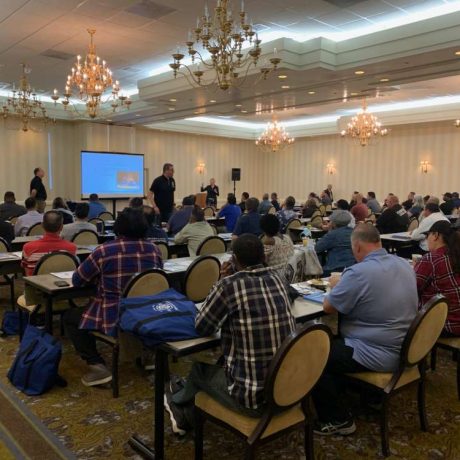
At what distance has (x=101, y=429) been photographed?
2971 millimetres

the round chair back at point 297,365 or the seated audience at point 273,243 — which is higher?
the seated audience at point 273,243

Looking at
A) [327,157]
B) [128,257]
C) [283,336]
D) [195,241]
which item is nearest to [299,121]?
[327,157]

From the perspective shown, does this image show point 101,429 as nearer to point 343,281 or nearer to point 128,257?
point 128,257

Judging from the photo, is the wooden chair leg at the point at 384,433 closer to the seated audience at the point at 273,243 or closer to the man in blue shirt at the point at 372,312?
the man in blue shirt at the point at 372,312

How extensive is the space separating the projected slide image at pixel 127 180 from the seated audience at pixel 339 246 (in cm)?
1010

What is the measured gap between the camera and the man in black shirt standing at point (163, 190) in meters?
8.54

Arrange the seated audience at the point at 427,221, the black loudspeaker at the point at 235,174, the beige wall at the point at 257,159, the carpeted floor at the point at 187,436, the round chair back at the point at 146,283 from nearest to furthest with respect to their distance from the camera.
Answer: the carpeted floor at the point at 187,436 < the round chair back at the point at 146,283 < the seated audience at the point at 427,221 < the beige wall at the point at 257,159 < the black loudspeaker at the point at 235,174

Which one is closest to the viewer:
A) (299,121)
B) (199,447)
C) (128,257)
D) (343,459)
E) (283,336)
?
(283,336)

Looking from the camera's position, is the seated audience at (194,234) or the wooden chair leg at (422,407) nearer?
the wooden chair leg at (422,407)

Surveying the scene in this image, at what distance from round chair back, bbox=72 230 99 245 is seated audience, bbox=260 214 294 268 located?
2792 mm

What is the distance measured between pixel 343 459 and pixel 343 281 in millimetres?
1028

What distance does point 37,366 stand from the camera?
3.44 metres

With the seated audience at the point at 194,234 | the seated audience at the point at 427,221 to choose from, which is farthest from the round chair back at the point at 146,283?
the seated audience at the point at 427,221

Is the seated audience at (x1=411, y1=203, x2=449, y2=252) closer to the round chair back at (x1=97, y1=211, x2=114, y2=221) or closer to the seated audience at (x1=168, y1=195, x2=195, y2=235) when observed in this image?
the seated audience at (x1=168, y1=195, x2=195, y2=235)
